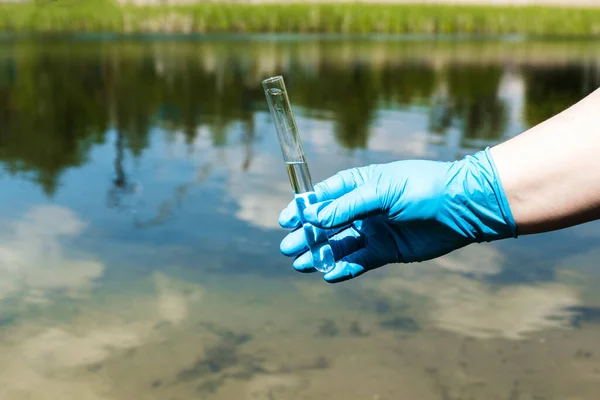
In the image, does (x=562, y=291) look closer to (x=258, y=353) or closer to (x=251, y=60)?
(x=258, y=353)

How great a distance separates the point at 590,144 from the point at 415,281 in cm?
257

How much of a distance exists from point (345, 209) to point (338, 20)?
39.0 m

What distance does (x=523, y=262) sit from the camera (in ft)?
17.4

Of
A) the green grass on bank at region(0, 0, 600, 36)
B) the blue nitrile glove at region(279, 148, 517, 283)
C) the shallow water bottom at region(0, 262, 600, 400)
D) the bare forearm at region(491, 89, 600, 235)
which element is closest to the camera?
the bare forearm at region(491, 89, 600, 235)

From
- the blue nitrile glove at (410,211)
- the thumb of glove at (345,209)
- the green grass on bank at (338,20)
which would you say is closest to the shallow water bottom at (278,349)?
the blue nitrile glove at (410,211)

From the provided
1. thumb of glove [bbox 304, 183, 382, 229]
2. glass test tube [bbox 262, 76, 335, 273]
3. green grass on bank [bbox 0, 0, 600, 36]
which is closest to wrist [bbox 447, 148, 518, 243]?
thumb of glove [bbox 304, 183, 382, 229]

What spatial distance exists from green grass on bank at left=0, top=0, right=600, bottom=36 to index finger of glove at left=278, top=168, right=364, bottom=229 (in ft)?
111

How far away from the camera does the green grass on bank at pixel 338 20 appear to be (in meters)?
38.0

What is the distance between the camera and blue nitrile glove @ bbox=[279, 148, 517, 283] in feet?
8.68

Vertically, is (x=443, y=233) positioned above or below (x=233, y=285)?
above

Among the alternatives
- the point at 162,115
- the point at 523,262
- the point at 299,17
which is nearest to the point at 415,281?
the point at 523,262

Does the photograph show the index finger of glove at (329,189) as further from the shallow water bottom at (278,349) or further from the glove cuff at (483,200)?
the shallow water bottom at (278,349)

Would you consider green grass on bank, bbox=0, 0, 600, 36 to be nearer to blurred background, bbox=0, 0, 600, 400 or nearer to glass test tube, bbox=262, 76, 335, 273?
blurred background, bbox=0, 0, 600, 400

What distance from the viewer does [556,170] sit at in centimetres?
252
